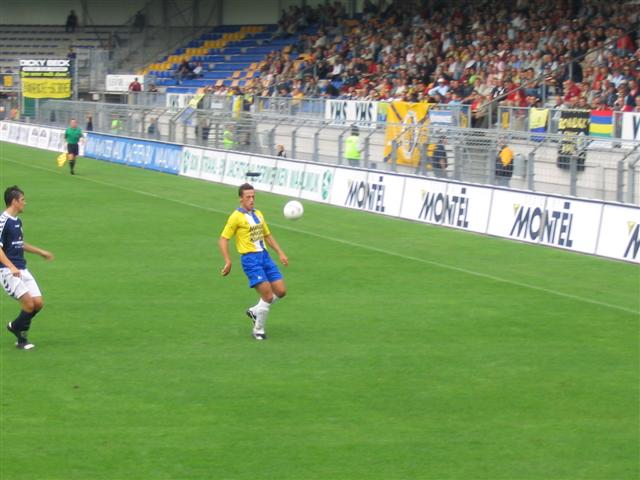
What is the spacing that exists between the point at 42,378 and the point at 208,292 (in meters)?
5.73

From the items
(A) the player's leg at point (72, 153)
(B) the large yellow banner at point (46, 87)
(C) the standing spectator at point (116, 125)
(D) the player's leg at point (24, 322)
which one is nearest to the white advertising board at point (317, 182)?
(A) the player's leg at point (72, 153)

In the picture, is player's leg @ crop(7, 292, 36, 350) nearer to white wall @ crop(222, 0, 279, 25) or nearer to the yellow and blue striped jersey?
the yellow and blue striped jersey

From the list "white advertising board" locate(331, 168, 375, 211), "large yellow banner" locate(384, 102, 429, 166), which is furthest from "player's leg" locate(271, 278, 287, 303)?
"large yellow banner" locate(384, 102, 429, 166)

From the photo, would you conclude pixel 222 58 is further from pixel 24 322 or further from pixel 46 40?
pixel 24 322

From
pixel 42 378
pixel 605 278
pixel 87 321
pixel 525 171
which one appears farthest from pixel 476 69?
pixel 42 378

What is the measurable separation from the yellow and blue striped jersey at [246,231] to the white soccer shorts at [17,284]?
2.52 meters

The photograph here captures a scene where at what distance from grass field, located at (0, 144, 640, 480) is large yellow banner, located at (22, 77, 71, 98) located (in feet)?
125

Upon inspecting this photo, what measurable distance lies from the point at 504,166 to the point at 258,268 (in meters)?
12.3

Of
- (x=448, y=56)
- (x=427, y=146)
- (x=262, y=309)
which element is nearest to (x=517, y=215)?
(x=427, y=146)

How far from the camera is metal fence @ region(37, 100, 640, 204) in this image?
22.2 m

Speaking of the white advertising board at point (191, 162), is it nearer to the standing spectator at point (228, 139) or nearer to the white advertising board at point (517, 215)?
the standing spectator at point (228, 139)

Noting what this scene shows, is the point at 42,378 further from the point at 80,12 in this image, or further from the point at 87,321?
the point at 80,12

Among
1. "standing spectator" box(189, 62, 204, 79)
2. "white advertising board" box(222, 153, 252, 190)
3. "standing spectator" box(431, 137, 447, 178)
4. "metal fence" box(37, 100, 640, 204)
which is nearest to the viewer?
"metal fence" box(37, 100, 640, 204)

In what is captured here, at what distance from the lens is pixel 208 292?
57.5 feet
